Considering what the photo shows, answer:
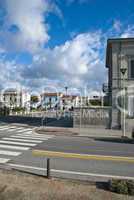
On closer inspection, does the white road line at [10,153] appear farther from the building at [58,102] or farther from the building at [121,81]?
the building at [58,102]

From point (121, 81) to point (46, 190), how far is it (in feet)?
59.5

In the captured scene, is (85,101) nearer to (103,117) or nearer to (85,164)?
(103,117)

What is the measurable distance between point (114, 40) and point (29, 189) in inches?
762

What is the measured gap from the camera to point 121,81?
2277 centimetres

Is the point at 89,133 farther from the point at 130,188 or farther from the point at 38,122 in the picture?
the point at 130,188

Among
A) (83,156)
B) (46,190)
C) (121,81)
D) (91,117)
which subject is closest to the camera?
(46,190)

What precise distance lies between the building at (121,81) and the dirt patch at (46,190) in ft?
55.0

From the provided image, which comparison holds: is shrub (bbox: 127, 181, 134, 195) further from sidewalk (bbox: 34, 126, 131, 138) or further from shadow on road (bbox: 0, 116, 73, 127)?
shadow on road (bbox: 0, 116, 73, 127)

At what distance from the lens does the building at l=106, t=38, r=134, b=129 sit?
22594mm

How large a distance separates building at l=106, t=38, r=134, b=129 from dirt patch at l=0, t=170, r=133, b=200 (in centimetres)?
1677

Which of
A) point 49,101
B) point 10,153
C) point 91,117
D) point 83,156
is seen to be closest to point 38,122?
point 91,117

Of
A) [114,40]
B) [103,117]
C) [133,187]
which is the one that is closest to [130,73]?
[114,40]

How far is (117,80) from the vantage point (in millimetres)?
23016

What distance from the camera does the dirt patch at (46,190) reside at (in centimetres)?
570
